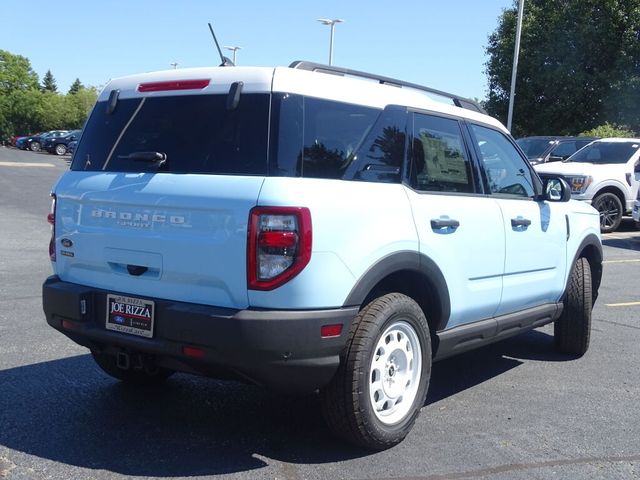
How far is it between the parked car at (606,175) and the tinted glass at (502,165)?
9.90 m

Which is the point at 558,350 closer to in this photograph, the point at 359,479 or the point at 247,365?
the point at 359,479

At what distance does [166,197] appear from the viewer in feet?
12.0

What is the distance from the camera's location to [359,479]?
359 centimetres

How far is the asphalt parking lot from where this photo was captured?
3715 mm

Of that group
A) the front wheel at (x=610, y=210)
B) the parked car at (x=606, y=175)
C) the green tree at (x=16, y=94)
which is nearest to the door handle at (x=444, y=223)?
the parked car at (x=606, y=175)

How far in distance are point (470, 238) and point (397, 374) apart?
1.02 metres

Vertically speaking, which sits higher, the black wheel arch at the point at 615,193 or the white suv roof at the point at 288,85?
the white suv roof at the point at 288,85

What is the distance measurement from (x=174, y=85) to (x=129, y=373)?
200 centimetres

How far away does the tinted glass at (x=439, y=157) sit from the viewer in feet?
14.0

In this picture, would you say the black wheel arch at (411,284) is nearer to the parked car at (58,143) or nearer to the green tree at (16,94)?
the parked car at (58,143)

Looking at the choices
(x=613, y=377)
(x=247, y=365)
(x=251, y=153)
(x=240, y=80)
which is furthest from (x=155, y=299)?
(x=613, y=377)

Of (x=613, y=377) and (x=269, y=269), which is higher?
(x=269, y=269)

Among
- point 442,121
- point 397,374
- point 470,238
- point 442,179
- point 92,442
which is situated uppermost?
point 442,121

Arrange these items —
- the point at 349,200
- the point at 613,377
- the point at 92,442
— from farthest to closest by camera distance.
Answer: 1. the point at 613,377
2. the point at 92,442
3. the point at 349,200
